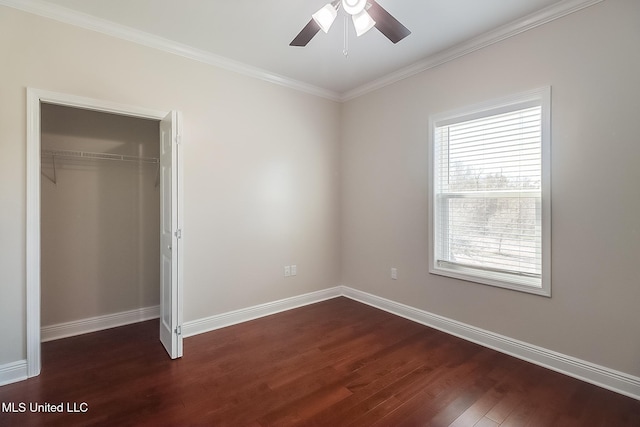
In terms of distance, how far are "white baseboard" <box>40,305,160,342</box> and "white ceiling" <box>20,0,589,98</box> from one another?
2.79 meters

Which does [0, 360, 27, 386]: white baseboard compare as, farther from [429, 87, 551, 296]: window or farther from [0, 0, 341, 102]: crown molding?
[429, 87, 551, 296]: window

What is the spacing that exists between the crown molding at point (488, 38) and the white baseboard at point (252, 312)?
276 centimetres

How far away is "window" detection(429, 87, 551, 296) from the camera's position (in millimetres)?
2424

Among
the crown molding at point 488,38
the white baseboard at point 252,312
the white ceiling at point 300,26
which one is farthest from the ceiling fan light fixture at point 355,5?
the white baseboard at point 252,312

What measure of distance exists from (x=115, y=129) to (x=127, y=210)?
0.88 metres

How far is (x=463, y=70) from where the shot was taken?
2855 mm

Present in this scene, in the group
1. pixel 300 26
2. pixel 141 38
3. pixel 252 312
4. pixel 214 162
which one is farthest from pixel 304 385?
pixel 141 38

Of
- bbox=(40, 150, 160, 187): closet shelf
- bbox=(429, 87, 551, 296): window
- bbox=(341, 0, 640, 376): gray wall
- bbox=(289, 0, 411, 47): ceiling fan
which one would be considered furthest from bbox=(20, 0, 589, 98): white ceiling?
bbox=(40, 150, 160, 187): closet shelf

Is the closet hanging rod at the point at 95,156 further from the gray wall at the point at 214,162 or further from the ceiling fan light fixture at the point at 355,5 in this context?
the ceiling fan light fixture at the point at 355,5

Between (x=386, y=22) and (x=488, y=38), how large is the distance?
1454 mm

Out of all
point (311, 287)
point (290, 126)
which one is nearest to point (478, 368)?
point (311, 287)

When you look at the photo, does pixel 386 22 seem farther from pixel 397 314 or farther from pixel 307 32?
pixel 397 314

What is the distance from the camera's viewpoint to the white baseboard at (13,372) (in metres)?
2.11

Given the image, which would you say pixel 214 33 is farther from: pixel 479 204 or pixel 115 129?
pixel 479 204
